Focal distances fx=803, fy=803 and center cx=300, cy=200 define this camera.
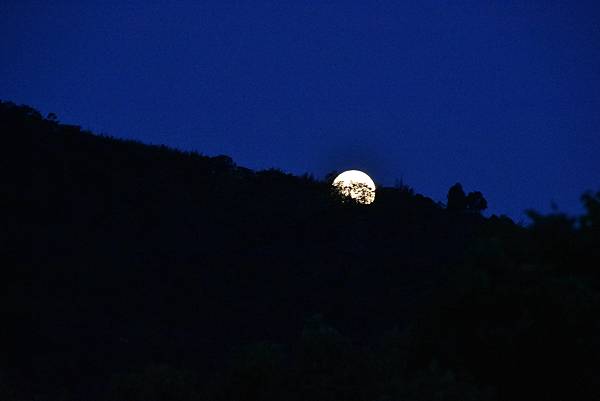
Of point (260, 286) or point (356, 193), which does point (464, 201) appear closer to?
point (356, 193)

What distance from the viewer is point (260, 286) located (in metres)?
18.7

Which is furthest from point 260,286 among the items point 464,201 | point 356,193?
point 464,201

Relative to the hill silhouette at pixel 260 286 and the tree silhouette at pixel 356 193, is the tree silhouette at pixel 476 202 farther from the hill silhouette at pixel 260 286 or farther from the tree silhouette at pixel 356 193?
the tree silhouette at pixel 356 193

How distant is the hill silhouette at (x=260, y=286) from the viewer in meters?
7.40

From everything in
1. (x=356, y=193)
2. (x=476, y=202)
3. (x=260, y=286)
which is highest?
(x=476, y=202)

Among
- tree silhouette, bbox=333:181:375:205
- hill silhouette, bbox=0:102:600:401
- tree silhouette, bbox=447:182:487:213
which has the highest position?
tree silhouette, bbox=447:182:487:213

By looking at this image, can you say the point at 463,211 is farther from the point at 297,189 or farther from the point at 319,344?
the point at 319,344

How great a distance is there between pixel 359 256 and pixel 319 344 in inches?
450

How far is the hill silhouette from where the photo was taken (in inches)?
291

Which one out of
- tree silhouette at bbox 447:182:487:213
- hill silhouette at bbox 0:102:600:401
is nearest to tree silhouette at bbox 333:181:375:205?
hill silhouette at bbox 0:102:600:401

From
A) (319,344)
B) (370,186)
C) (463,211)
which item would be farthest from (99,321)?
→ (463,211)

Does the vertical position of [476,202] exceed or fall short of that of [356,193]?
it exceeds it

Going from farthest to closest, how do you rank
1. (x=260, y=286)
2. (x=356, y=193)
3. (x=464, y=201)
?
1. (x=464, y=201)
2. (x=356, y=193)
3. (x=260, y=286)

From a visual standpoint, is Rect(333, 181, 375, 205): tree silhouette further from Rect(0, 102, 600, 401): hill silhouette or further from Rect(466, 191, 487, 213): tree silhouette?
Rect(466, 191, 487, 213): tree silhouette
